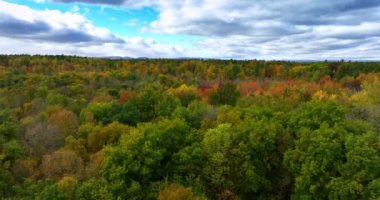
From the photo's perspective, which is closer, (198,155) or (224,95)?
(198,155)

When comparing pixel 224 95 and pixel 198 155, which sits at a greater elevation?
pixel 224 95

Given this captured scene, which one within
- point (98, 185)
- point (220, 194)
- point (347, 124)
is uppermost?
point (347, 124)

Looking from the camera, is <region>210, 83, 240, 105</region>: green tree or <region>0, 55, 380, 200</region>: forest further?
<region>210, 83, 240, 105</region>: green tree

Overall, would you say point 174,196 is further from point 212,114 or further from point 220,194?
point 212,114

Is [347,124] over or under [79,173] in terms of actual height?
over

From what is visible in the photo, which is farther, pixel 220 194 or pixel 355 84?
pixel 355 84

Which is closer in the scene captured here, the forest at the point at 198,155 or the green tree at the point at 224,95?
the forest at the point at 198,155

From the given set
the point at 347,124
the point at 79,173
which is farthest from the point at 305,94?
the point at 79,173

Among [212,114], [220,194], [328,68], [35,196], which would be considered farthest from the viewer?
[328,68]

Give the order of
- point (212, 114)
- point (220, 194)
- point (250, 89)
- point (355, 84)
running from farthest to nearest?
1. point (355, 84)
2. point (250, 89)
3. point (212, 114)
4. point (220, 194)

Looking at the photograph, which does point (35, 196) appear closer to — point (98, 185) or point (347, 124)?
point (98, 185)
